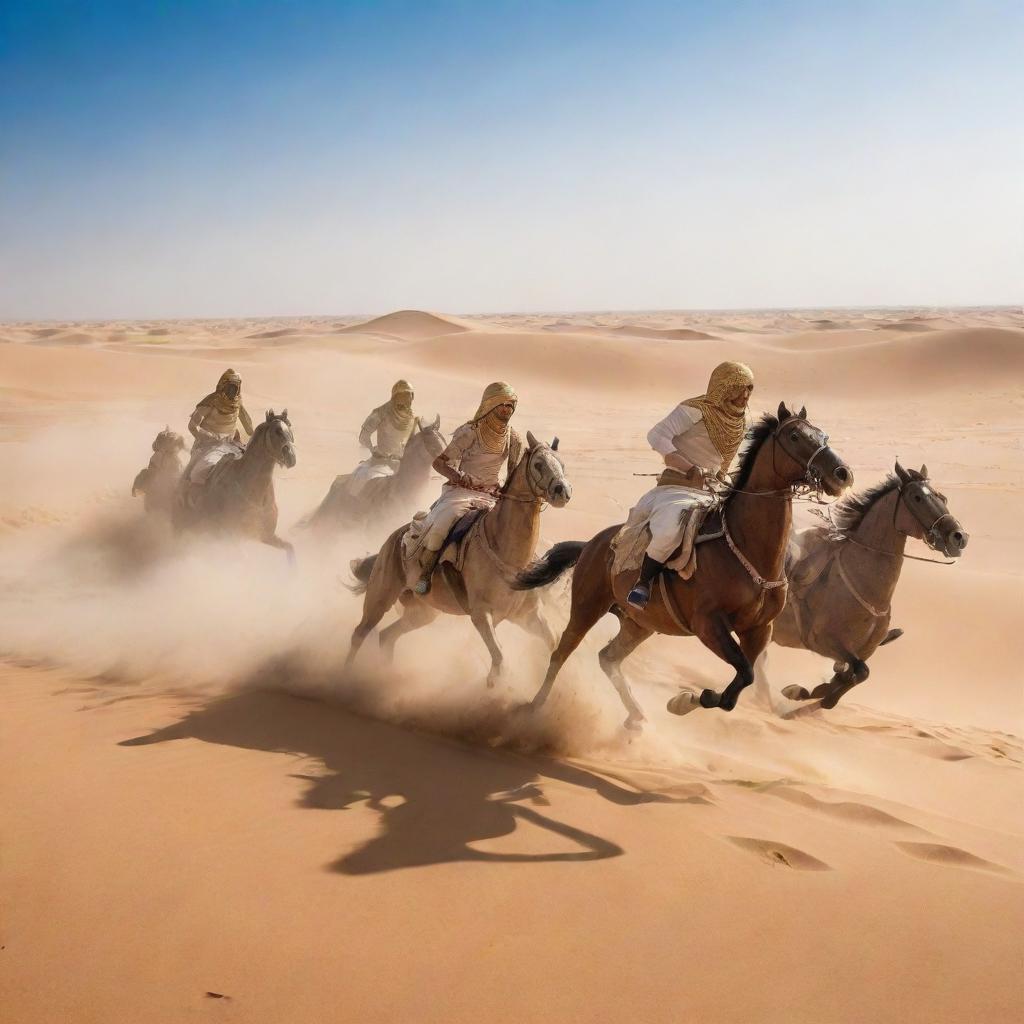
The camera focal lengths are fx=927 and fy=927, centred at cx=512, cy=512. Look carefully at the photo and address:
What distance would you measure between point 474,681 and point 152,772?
3.07m

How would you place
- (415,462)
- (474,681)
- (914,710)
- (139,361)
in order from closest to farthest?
1. (474,681)
2. (914,710)
3. (415,462)
4. (139,361)

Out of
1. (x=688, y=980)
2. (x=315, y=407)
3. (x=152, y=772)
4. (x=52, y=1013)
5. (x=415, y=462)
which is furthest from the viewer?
(x=315, y=407)

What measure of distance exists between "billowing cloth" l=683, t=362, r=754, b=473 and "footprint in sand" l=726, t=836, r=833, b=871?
118 inches

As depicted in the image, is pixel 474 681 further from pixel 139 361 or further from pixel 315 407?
pixel 139 361

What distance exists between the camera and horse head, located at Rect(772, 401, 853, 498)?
587 cm

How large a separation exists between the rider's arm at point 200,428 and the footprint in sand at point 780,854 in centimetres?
1073

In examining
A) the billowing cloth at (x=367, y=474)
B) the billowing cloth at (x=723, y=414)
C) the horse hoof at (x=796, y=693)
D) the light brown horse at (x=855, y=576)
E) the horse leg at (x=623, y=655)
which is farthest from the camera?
the billowing cloth at (x=367, y=474)

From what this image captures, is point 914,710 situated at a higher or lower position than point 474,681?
lower

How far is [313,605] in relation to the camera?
Answer: 36.4 ft

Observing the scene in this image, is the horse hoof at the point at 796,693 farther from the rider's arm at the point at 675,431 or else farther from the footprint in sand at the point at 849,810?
the rider's arm at the point at 675,431

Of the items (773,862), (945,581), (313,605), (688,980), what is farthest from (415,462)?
(688,980)

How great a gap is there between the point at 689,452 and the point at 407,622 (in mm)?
3469

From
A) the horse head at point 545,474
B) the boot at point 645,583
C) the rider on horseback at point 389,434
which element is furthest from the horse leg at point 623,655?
the rider on horseback at point 389,434

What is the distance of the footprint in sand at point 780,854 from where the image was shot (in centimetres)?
499
